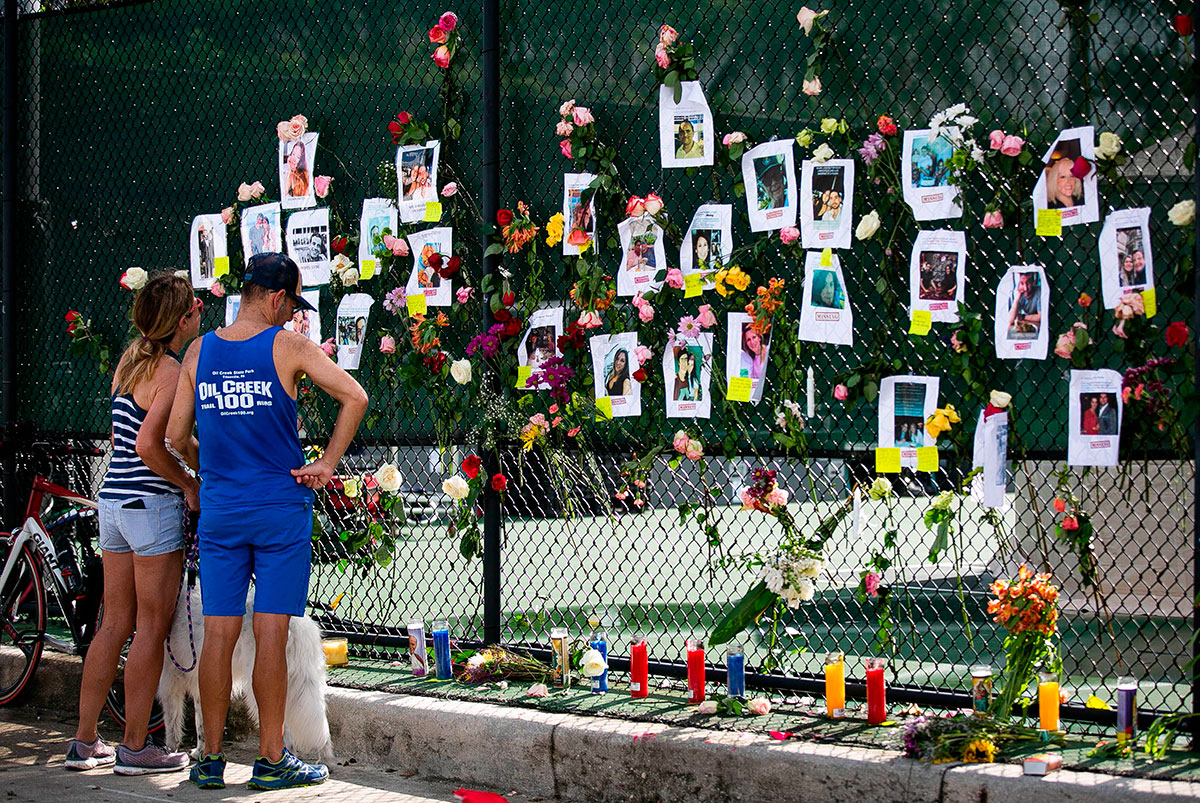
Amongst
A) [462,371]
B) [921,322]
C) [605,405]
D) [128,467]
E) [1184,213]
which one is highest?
[1184,213]

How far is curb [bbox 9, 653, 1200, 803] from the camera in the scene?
12.1ft

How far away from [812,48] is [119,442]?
3.08 meters

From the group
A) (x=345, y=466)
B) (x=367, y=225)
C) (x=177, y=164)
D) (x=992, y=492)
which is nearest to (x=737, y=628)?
(x=992, y=492)

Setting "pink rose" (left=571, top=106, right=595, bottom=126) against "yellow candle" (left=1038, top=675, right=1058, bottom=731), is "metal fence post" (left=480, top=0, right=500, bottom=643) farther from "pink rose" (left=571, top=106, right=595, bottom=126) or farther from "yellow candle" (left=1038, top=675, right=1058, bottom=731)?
"yellow candle" (left=1038, top=675, right=1058, bottom=731)

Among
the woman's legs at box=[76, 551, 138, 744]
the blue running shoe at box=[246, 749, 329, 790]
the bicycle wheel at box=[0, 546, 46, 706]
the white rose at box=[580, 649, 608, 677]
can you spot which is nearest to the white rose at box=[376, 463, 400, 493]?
the woman's legs at box=[76, 551, 138, 744]

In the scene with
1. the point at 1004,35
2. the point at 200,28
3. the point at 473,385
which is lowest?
the point at 473,385

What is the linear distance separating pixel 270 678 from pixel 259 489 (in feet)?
2.26

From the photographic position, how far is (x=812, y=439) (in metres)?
4.59

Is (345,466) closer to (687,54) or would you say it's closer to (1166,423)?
(687,54)

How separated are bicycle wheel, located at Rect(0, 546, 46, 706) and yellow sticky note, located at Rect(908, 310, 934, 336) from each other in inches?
163

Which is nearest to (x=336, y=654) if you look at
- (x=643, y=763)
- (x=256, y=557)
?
(x=256, y=557)

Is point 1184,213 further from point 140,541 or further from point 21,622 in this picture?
point 21,622

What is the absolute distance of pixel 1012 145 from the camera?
4137 millimetres

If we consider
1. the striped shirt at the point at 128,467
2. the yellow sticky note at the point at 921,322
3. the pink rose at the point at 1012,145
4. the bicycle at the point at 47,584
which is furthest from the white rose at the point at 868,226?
the bicycle at the point at 47,584
